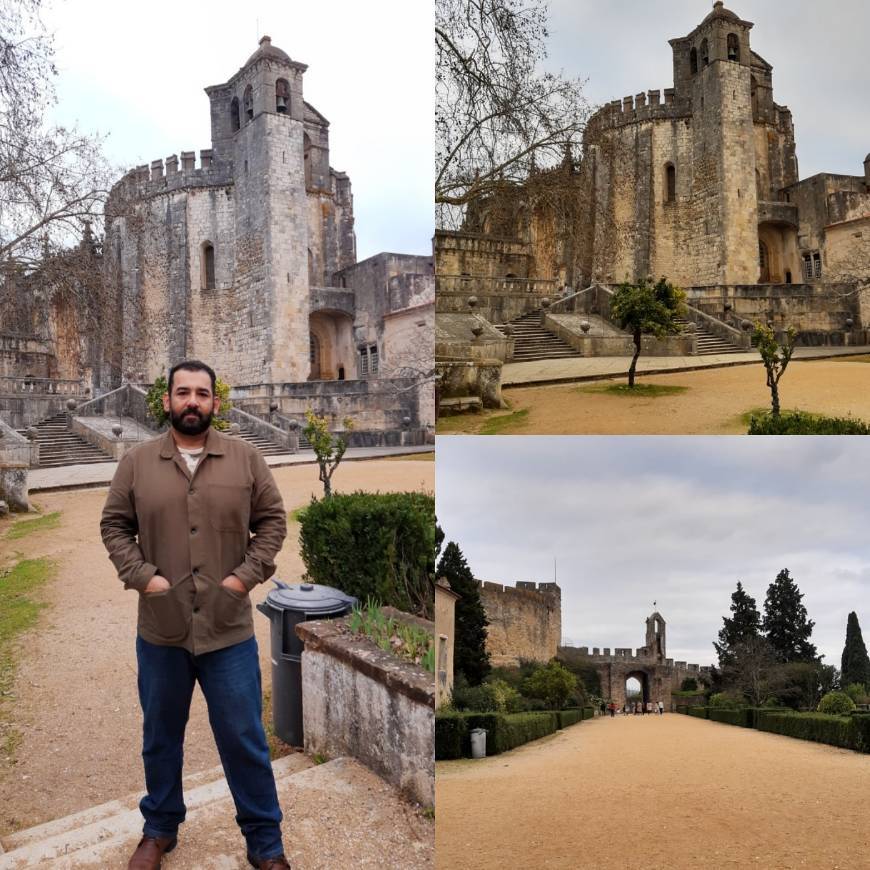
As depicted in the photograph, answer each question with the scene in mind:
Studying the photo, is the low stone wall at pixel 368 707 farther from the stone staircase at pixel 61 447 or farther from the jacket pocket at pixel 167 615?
the stone staircase at pixel 61 447

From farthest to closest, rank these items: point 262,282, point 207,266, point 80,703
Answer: point 207,266
point 262,282
point 80,703

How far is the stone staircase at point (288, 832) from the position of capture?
8.03 feet

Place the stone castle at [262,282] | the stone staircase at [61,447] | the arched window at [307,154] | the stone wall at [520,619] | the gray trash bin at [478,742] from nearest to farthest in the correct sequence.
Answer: the stone wall at [520,619] < the gray trash bin at [478,742] < the stone staircase at [61,447] < the stone castle at [262,282] < the arched window at [307,154]

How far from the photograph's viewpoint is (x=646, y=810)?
7.83 ft

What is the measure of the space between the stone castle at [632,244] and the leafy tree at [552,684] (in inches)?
36.5

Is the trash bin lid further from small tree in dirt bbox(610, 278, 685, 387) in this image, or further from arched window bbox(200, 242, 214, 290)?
arched window bbox(200, 242, 214, 290)

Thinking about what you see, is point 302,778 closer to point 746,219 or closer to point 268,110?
point 746,219

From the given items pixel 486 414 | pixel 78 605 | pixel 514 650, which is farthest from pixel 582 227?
pixel 78 605

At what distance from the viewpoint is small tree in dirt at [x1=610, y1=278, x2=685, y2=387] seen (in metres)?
2.50

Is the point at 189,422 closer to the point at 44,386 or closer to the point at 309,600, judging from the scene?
the point at 309,600

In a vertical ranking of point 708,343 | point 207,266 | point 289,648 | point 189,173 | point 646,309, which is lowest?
point 289,648

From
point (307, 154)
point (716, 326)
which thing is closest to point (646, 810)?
point (716, 326)

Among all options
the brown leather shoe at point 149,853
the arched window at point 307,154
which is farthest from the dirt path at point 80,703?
the arched window at point 307,154

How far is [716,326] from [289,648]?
233 cm
